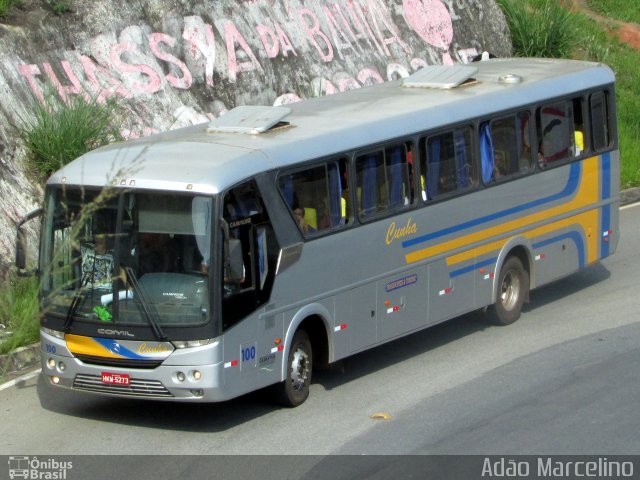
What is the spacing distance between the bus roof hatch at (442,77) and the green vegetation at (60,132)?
4251mm

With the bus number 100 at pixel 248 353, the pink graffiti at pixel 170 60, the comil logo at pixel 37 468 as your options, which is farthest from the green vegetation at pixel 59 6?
the comil logo at pixel 37 468

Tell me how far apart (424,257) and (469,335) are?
165 cm

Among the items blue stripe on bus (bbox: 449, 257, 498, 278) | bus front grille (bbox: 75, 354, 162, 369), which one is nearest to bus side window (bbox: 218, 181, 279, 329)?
bus front grille (bbox: 75, 354, 162, 369)

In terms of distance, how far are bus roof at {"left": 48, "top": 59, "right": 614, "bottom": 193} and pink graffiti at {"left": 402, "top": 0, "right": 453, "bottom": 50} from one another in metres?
7.05

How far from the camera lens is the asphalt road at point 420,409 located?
30.6 ft

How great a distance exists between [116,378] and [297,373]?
5.70 ft

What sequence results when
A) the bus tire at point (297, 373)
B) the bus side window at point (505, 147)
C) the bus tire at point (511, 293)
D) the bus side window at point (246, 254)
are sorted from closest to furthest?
the bus side window at point (246, 254)
the bus tire at point (297, 373)
the bus side window at point (505, 147)
the bus tire at point (511, 293)

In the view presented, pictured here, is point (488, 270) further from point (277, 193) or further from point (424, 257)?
point (277, 193)

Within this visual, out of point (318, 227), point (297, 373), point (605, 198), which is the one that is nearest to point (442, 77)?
point (605, 198)

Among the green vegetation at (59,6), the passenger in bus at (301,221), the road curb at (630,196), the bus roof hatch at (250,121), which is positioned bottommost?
the road curb at (630,196)

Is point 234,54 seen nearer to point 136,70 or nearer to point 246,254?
point 136,70

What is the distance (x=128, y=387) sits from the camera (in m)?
9.63

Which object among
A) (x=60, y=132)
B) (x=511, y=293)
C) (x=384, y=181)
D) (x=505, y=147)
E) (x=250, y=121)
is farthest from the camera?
(x=60, y=132)

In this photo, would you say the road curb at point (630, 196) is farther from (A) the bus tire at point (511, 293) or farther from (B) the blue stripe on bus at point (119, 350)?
(B) the blue stripe on bus at point (119, 350)
